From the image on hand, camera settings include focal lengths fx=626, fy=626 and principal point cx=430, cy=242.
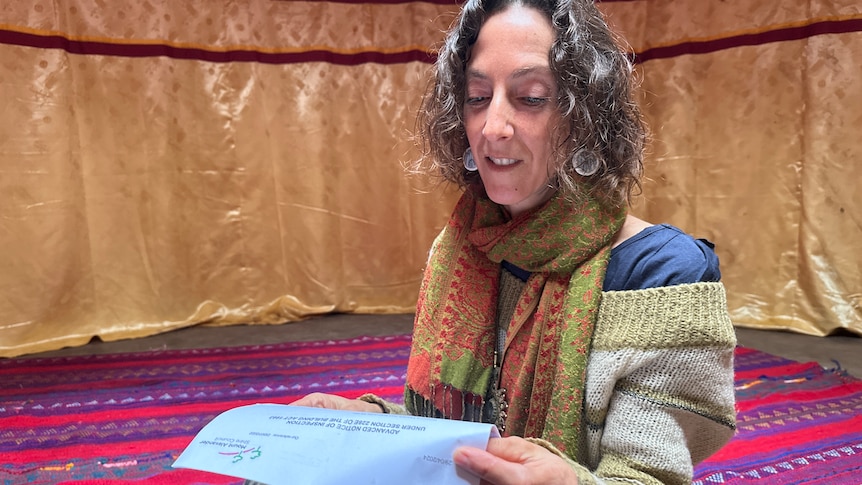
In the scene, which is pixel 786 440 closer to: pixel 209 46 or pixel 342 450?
pixel 342 450

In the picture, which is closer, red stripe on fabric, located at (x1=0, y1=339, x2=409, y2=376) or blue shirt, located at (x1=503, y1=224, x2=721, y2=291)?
blue shirt, located at (x1=503, y1=224, x2=721, y2=291)

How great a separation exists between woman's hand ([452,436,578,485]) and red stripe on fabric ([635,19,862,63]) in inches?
104

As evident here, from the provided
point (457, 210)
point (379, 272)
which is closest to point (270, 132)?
point (379, 272)

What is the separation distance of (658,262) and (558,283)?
0.48 ft

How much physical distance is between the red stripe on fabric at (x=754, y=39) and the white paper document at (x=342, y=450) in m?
2.69

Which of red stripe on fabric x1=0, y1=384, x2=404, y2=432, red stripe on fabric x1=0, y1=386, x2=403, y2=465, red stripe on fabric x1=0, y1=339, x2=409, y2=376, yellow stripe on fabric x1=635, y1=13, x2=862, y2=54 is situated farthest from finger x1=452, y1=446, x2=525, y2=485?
yellow stripe on fabric x1=635, y1=13, x2=862, y2=54

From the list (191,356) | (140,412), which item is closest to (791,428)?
(140,412)

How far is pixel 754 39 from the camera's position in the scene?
3.21 metres

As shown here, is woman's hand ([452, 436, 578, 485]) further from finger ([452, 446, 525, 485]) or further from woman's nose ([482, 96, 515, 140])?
woman's nose ([482, 96, 515, 140])

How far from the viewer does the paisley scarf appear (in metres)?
0.88

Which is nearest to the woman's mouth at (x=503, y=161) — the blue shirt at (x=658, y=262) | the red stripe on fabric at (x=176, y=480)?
the blue shirt at (x=658, y=262)

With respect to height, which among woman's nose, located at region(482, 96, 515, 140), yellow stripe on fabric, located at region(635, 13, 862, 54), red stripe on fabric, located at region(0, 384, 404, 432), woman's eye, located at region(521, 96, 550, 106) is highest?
yellow stripe on fabric, located at region(635, 13, 862, 54)

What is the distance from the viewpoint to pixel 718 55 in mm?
3332

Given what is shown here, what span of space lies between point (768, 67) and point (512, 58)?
281 cm
